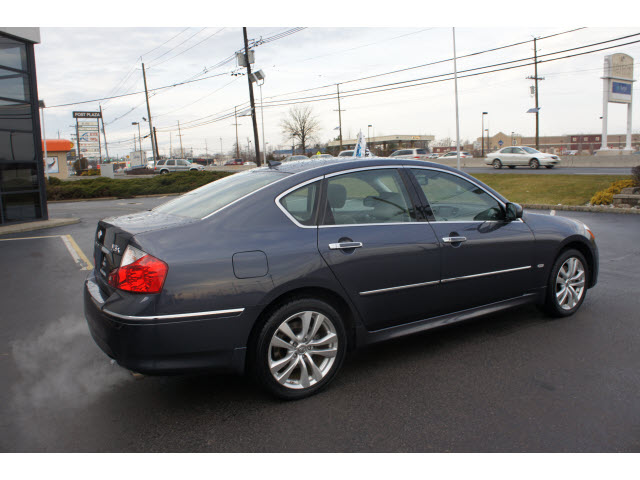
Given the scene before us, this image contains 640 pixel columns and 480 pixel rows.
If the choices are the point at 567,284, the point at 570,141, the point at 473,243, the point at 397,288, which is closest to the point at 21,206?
the point at 397,288

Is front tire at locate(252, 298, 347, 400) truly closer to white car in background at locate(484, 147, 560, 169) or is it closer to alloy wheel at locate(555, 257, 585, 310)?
alloy wheel at locate(555, 257, 585, 310)

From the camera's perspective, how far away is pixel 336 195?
12.2 feet

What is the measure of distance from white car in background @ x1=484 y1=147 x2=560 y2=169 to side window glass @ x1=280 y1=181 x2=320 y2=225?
103 ft

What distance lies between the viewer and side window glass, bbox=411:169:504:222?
4.16 metres

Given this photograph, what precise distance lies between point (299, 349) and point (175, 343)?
2.66 ft

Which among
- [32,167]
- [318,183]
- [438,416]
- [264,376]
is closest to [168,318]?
[264,376]

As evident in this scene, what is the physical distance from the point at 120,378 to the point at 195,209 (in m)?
1.39

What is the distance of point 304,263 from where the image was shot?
3.29m

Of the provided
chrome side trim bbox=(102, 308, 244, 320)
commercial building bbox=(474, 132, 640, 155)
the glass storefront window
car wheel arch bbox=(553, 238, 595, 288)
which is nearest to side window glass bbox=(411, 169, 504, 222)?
car wheel arch bbox=(553, 238, 595, 288)

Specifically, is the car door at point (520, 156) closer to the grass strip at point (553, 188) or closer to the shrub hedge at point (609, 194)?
the grass strip at point (553, 188)

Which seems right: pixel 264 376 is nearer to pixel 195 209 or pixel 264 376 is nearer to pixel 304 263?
pixel 304 263

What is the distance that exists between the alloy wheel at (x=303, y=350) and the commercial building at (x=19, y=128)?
12.8 meters

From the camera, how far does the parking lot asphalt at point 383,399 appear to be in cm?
286

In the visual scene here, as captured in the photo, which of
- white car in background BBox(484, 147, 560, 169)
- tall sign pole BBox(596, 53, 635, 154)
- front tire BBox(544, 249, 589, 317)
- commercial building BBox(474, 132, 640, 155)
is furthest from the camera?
commercial building BBox(474, 132, 640, 155)
